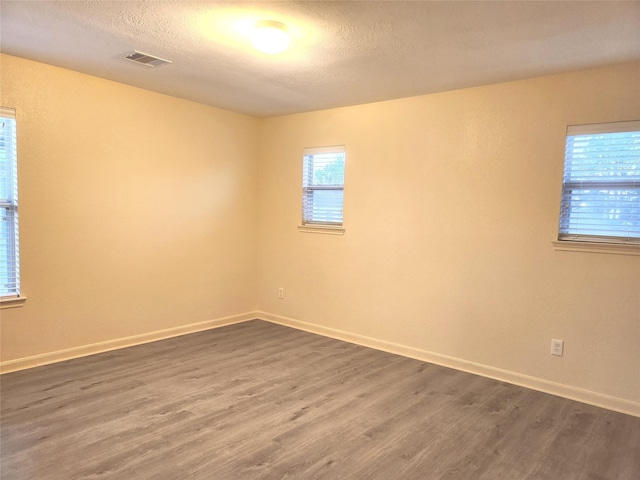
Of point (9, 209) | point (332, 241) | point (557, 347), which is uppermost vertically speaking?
point (9, 209)

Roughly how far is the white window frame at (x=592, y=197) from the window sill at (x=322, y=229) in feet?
6.91

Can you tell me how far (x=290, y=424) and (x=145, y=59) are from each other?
111 inches

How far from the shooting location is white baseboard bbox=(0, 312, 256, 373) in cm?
340

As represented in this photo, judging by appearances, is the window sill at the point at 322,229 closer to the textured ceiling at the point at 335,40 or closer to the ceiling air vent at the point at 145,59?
the textured ceiling at the point at 335,40

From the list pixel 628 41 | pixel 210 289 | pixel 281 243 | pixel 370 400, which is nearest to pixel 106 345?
pixel 210 289

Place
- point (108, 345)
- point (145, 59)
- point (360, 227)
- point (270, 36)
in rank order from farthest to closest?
point (360, 227) < point (108, 345) < point (145, 59) < point (270, 36)

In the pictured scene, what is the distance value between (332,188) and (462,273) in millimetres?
1709

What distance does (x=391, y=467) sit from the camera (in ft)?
7.39

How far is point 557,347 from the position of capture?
325 cm

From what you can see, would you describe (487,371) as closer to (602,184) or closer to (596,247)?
(596,247)

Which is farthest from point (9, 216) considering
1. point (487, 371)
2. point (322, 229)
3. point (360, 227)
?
point (487, 371)

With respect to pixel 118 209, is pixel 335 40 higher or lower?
higher

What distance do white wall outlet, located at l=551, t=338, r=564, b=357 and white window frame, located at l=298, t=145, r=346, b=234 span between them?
222cm

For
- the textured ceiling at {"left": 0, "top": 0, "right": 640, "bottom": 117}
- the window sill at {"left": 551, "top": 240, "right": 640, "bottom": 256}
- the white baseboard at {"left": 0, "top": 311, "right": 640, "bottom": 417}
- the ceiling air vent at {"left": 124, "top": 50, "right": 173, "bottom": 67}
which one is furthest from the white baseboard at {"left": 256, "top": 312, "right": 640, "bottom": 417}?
the ceiling air vent at {"left": 124, "top": 50, "right": 173, "bottom": 67}
